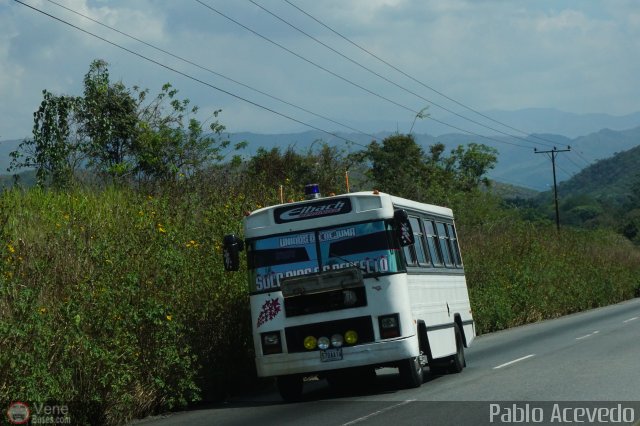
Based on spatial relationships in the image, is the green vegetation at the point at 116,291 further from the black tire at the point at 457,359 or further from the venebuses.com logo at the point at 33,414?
the black tire at the point at 457,359

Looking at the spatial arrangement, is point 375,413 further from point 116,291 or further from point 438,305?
point 438,305

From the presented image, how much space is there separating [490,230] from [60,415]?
36.1 m

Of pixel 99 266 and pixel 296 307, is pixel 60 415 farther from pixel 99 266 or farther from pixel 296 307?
pixel 296 307

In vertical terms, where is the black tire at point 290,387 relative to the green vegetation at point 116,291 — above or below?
below

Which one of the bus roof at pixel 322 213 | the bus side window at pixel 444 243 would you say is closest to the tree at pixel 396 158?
the bus side window at pixel 444 243

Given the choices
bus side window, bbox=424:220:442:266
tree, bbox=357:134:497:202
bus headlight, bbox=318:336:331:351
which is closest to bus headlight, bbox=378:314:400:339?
bus headlight, bbox=318:336:331:351

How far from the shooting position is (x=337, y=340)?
15594 millimetres

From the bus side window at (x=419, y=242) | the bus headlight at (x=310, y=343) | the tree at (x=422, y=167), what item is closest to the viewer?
Result: the bus headlight at (x=310, y=343)

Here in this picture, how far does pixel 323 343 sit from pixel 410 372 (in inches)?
53.9

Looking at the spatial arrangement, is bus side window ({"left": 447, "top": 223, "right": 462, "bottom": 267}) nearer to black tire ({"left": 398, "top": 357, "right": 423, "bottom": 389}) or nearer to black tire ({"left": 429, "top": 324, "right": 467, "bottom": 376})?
black tire ({"left": 429, "top": 324, "right": 467, "bottom": 376})

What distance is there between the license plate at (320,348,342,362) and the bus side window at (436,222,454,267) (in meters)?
4.82

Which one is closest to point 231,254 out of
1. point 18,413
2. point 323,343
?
point 323,343

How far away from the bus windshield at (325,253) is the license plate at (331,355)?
1158 millimetres

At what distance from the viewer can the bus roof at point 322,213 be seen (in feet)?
52.4
